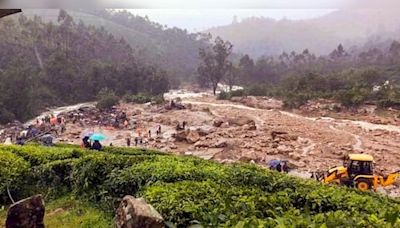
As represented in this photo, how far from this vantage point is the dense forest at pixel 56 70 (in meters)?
30.7

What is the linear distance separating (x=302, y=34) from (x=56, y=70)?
255ft

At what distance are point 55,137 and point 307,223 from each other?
71.3 ft

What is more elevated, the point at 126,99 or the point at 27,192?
the point at 27,192

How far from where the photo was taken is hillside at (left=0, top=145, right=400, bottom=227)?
4.07 m

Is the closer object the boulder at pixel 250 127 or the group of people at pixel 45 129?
the group of people at pixel 45 129

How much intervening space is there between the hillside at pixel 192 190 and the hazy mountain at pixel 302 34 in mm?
86583

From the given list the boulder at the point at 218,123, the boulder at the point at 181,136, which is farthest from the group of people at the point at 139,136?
the boulder at the point at 218,123

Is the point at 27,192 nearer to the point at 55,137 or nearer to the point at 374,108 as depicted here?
the point at 55,137

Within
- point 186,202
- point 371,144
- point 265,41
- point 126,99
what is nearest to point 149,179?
point 186,202

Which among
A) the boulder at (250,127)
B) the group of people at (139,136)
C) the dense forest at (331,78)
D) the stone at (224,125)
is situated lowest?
the group of people at (139,136)

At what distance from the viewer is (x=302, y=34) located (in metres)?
105

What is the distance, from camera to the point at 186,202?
5051 millimetres

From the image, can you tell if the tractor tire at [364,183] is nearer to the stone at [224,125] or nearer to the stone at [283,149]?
the stone at [283,149]

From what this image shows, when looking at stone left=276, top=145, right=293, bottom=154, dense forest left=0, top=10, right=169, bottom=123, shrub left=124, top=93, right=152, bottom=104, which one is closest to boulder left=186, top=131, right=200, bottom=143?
stone left=276, top=145, right=293, bottom=154
